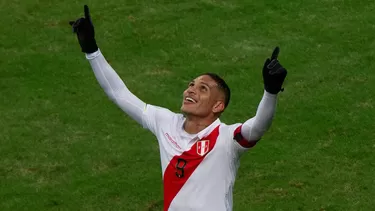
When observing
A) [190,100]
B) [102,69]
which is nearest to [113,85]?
[102,69]

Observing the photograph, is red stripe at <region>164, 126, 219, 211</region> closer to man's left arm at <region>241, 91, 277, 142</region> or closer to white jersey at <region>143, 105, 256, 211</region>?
white jersey at <region>143, 105, 256, 211</region>

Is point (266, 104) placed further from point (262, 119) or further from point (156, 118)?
point (156, 118)

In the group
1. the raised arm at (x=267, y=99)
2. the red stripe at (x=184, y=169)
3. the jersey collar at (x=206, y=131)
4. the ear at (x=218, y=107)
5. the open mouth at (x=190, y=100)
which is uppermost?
the raised arm at (x=267, y=99)

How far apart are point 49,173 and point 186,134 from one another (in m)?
5.66

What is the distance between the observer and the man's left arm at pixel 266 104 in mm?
5875

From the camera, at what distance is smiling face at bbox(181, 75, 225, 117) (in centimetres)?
677

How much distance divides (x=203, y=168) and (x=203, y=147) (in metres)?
0.19

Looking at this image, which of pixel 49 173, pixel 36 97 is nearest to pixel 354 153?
pixel 49 173

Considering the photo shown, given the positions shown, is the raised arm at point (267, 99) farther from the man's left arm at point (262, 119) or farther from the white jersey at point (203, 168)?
the white jersey at point (203, 168)

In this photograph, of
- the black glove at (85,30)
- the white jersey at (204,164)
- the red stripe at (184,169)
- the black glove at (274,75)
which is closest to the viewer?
the black glove at (274,75)

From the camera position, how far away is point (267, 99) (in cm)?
602

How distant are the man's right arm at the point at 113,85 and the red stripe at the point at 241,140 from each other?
3.66 ft

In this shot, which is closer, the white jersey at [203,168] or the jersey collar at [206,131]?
the white jersey at [203,168]

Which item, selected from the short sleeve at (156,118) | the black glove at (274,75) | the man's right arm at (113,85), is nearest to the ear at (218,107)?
the short sleeve at (156,118)
